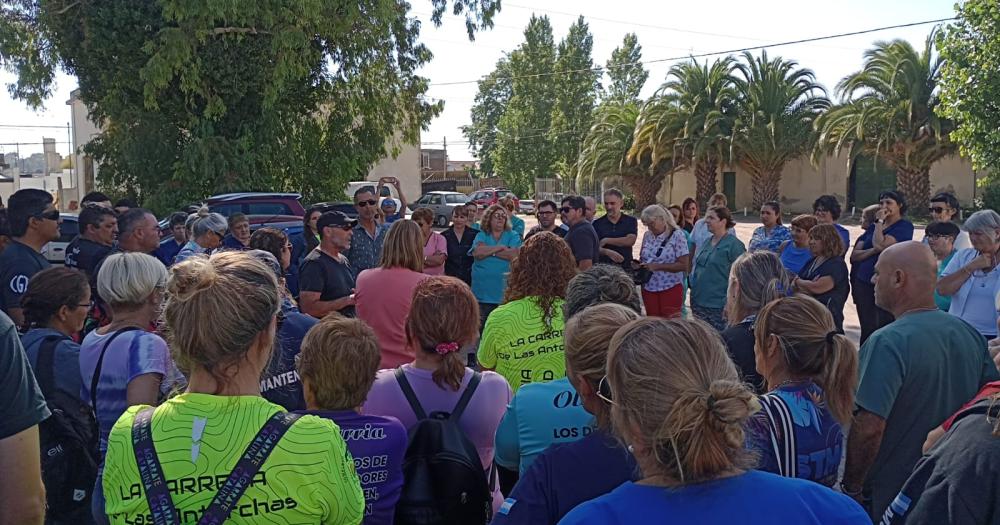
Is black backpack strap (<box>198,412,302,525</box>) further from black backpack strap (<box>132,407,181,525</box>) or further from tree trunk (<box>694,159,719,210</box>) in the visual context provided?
tree trunk (<box>694,159,719,210</box>)

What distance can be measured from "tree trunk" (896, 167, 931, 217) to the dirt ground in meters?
2.43

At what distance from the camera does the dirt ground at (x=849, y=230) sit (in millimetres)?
10203

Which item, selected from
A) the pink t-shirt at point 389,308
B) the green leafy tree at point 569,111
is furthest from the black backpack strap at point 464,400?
the green leafy tree at point 569,111

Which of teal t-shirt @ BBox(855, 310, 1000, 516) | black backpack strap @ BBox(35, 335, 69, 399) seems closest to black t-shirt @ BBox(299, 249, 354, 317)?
black backpack strap @ BBox(35, 335, 69, 399)

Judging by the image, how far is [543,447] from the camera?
8.69ft

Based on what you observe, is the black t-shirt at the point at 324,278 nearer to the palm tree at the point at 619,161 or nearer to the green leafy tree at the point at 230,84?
the green leafy tree at the point at 230,84

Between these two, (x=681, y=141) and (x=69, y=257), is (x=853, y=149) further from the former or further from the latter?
(x=69, y=257)

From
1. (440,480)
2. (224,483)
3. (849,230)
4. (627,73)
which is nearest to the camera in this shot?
(224,483)

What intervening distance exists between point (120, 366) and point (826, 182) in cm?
3913

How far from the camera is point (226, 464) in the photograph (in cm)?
189

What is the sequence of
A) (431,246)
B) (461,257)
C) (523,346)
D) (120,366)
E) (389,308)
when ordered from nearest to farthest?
1. (120,366)
2. (523,346)
3. (389,308)
4. (431,246)
5. (461,257)

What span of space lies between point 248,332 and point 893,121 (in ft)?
104

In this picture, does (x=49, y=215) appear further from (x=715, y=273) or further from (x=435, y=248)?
(x=715, y=273)

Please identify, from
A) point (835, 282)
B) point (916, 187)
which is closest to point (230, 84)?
point (835, 282)
